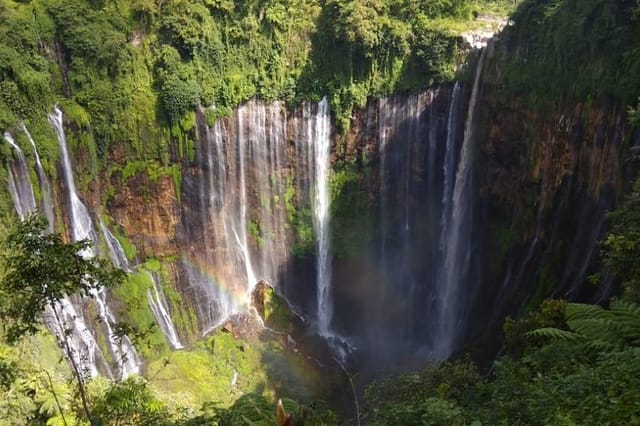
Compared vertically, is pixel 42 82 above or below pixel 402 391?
above

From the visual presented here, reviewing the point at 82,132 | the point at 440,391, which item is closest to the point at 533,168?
the point at 440,391

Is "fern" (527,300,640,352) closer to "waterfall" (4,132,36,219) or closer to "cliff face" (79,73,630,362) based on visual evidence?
"cliff face" (79,73,630,362)

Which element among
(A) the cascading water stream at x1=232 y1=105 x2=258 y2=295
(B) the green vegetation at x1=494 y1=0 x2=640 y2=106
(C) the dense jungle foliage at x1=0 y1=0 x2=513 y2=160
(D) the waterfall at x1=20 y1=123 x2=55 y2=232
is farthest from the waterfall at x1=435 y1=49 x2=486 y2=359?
(D) the waterfall at x1=20 y1=123 x2=55 y2=232

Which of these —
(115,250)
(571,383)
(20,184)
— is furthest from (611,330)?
(115,250)

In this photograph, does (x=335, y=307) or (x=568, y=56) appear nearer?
(x=568, y=56)

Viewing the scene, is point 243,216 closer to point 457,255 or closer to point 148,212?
point 148,212

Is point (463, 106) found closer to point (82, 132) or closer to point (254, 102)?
point (254, 102)

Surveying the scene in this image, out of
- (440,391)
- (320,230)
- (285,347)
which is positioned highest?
(440,391)
